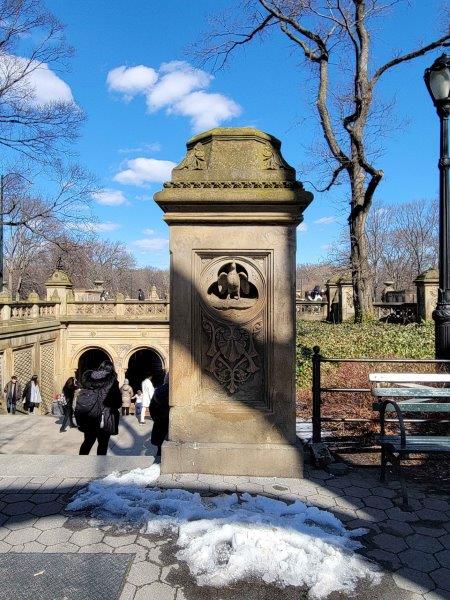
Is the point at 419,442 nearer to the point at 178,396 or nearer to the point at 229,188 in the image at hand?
the point at 178,396

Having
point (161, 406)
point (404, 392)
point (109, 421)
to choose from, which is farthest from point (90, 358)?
point (404, 392)

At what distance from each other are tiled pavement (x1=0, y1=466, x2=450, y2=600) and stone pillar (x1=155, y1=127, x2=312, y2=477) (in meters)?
0.28

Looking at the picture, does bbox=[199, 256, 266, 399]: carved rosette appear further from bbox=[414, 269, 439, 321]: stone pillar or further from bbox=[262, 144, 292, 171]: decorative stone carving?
bbox=[414, 269, 439, 321]: stone pillar

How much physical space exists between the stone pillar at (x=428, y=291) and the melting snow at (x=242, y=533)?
38.7 feet

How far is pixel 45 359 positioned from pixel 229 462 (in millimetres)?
19621

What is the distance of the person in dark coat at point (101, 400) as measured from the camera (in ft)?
15.3

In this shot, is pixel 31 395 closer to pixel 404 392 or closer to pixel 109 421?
pixel 109 421

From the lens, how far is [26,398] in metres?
15.7

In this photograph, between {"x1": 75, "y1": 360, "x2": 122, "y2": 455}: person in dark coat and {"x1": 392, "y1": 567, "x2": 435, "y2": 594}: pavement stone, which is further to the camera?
{"x1": 75, "y1": 360, "x2": 122, "y2": 455}: person in dark coat

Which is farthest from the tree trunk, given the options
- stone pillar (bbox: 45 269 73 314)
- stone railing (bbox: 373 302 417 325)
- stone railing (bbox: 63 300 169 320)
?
stone pillar (bbox: 45 269 73 314)

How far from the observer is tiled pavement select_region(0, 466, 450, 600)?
2078 millimetres

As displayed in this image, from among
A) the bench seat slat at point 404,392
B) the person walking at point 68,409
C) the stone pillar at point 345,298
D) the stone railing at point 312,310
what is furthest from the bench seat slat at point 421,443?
the stone railing at point 312,310

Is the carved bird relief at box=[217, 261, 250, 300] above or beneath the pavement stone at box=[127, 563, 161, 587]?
above

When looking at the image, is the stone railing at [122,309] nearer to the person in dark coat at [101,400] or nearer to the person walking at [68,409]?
the person walking at [68,409]
